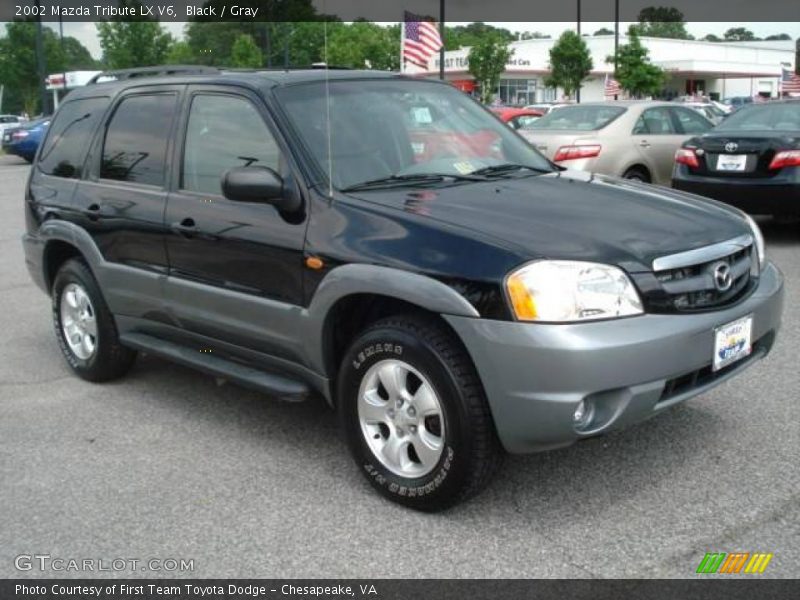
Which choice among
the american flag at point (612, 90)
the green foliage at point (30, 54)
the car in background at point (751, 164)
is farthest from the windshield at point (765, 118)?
the american flag at point (612, 90)

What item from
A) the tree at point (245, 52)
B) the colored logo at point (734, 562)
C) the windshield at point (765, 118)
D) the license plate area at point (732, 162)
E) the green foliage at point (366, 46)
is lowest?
the colored logo at point (734, 562)

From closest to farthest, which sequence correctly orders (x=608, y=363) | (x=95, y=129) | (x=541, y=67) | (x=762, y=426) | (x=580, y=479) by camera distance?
(x=608, y=363) → (x=580, y=479) → (x=762, y=426) → (x=95, y=129) → (x=541, y=67)

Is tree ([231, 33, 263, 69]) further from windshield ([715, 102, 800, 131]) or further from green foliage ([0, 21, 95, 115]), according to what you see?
green foliage ([0, 21, 95, 115])

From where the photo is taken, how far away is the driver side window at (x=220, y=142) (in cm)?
434

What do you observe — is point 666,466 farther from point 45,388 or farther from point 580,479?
point 45,388

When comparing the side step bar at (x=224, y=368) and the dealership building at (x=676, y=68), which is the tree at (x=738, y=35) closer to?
the dealership building at (x=676, y=68)

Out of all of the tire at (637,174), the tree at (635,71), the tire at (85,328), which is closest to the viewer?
the tire at (85,328)

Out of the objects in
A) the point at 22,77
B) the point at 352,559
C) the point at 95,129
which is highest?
the point at 22,77

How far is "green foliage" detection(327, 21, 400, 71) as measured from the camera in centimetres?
2567

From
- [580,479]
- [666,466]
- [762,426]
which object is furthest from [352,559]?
[762,426]

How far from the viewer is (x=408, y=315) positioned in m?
3.69

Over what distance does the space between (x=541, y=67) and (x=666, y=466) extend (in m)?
68.9

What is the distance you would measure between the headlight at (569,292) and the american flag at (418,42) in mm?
7162

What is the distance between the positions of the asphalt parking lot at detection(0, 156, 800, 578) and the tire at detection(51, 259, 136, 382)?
237 millimetres
